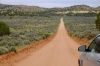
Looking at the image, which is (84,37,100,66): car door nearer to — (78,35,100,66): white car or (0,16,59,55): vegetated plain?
(78,35,100,66): white car

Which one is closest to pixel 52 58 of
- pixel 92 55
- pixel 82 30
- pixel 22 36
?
pixel 92 55

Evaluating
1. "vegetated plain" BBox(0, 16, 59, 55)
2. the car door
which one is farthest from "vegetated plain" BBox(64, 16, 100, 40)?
the car door

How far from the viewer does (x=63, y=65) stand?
16.5 metres

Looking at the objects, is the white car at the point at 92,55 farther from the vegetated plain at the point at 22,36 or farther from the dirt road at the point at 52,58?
the vegetated plain at the point at 22,36

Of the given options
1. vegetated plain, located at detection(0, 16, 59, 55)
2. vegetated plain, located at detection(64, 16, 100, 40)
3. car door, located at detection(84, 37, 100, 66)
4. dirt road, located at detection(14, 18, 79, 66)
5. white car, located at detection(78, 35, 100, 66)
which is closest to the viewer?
car door, located at detection(84, 37, 100, 66)

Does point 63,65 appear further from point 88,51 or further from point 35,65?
point 88,51

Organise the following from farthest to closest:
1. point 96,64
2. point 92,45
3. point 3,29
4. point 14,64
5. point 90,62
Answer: point 3,29
point 14,64
point 92,45
point 90,62
point 96,64

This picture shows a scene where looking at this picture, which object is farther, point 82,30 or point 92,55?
point 82,30

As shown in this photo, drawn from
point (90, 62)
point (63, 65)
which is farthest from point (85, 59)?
point (63, 65)

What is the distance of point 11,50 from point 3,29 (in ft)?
78.8

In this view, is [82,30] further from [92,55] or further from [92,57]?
[92,57]

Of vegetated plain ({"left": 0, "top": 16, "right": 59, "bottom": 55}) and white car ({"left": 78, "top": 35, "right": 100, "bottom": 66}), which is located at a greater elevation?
white car ({"left": 78, "top": 35, "right": 100, "bottom": 66})

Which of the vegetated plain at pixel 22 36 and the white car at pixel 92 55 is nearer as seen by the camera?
the white car at pixel 92 55

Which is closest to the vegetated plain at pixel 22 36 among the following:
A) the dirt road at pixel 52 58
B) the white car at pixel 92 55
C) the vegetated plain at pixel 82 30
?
the dirt road at pixel 52 58
